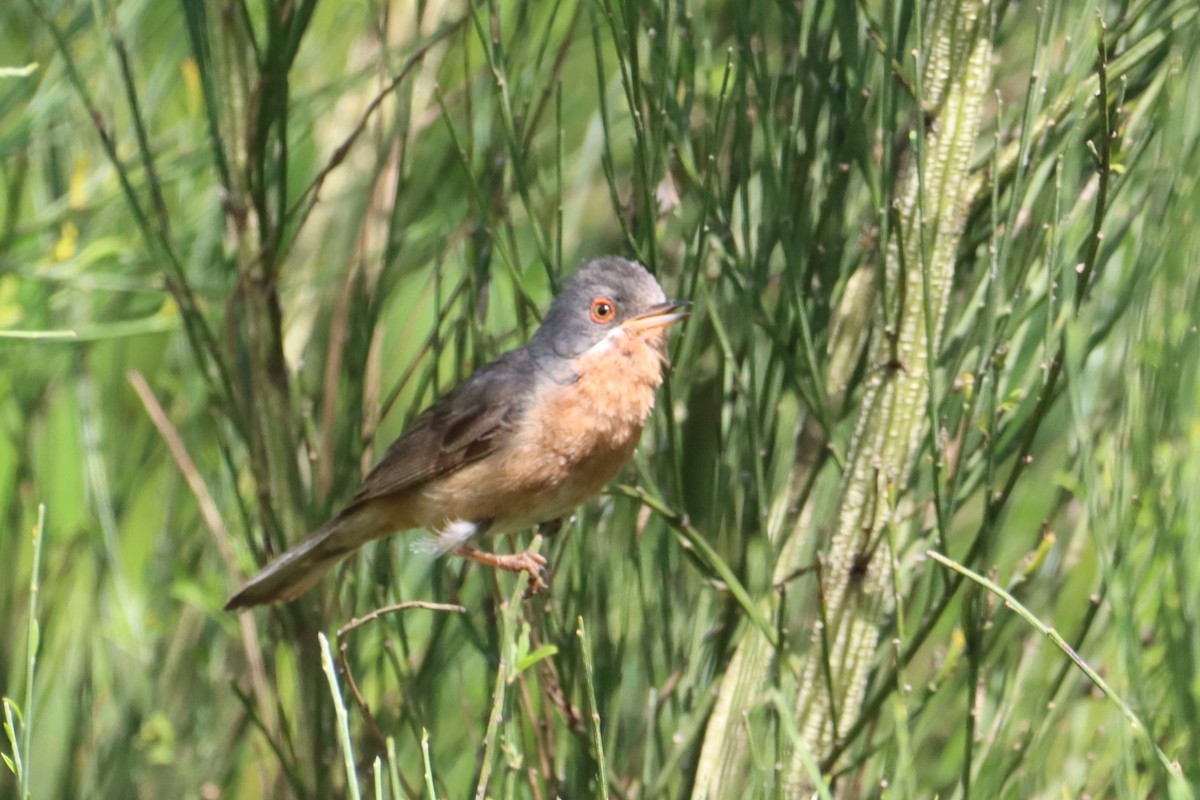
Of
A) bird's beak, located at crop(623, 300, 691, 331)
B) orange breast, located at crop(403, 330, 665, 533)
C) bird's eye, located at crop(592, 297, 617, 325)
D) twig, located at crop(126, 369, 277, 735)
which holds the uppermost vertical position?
bird's beak, located at crop(623, 300, 691, 331)

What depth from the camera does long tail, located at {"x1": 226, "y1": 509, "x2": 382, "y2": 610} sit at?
145 inches

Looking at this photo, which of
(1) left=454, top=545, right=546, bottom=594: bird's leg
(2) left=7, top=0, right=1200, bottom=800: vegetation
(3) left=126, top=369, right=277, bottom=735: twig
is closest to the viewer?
(2) left=7, top=0, right=1200, bottom=800: vegetation

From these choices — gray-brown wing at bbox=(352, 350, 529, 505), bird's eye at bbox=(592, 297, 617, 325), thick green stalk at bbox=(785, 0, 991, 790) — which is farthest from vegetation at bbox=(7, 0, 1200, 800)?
bird's eye at bbox=(592, 297, 617, 325)

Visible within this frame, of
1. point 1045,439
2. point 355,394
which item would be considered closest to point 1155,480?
point 355,394

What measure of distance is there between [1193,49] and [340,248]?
4.50 meters

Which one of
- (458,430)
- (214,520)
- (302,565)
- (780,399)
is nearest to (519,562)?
(302,565)

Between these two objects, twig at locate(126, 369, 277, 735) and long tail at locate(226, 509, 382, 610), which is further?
twig at locate(126, 369, 277, 735)

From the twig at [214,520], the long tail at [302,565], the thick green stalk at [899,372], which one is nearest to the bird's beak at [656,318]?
the thick green stalk at [899,372]

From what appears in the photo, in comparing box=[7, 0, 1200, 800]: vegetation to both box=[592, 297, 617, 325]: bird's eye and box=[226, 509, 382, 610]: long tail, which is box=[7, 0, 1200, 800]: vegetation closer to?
box=[226, 509, 382, 610]: long tail

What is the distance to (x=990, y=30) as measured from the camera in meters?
2.98

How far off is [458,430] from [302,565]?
2.29ft

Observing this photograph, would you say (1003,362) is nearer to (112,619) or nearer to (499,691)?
(499,691)

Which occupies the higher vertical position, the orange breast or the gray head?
the gray head

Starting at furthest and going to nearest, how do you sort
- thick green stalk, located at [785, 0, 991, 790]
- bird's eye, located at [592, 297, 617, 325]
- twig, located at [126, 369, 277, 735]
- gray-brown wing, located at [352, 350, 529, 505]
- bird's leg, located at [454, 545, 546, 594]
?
twig, located at [126, 369, 277, 735] → gray-brown wing, located at [352, 350, 529, 505] → bird's eye, located at [592, 297, 617, 325] → bird's leg, located at [454, 545, 546, 594] → thick green stalk, located at [785, 0, 991, 790]
